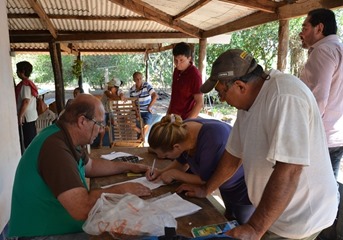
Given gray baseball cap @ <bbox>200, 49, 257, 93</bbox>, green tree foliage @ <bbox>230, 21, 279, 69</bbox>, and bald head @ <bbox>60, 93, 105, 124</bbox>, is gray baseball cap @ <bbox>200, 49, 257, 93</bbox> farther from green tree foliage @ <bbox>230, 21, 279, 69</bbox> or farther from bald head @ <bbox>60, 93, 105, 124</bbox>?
green tree foliage @ <bbox>230, 21, 279, 69</bbox>

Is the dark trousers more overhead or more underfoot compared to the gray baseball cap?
more underfoot

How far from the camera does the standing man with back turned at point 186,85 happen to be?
337 cm

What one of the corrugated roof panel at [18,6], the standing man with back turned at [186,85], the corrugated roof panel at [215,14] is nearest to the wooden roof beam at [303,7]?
the corrugated roof panel at [215,14]

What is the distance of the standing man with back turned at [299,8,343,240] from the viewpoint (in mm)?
2127

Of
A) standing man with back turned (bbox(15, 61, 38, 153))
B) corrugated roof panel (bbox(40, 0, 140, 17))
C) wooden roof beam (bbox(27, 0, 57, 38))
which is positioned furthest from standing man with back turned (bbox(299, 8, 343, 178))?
wooden roof beam (bbox(27, 0, 57, 38))

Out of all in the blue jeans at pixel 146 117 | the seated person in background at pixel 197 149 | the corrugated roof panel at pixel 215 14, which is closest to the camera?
the seated person in background at pixel 197 149

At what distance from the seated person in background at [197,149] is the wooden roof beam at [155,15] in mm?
3618

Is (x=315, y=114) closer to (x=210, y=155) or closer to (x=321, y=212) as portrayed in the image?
(x=321, y=212)

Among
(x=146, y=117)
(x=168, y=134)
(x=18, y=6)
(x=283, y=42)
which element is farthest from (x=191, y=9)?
(x=168, y=134)

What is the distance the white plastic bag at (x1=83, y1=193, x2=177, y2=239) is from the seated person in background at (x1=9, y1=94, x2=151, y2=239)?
137mm

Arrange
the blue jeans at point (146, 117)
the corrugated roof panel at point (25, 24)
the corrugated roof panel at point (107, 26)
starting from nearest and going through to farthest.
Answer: the blue jeans at point (146, 117) → the corrugated roof panel at point (25, 24) → the corrugated roof panel at point (107, 26)

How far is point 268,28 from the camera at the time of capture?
34.4ft

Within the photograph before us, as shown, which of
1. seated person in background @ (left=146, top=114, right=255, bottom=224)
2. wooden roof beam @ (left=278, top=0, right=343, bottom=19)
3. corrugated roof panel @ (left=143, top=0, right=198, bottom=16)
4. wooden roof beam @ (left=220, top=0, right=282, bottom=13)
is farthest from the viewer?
corrugated roof panel @ (left=143, top=0, right=198, bottom=16)

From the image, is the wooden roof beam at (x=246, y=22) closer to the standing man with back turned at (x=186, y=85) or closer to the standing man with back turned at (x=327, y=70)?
the standing man with back turned at (x=186, y=85)
